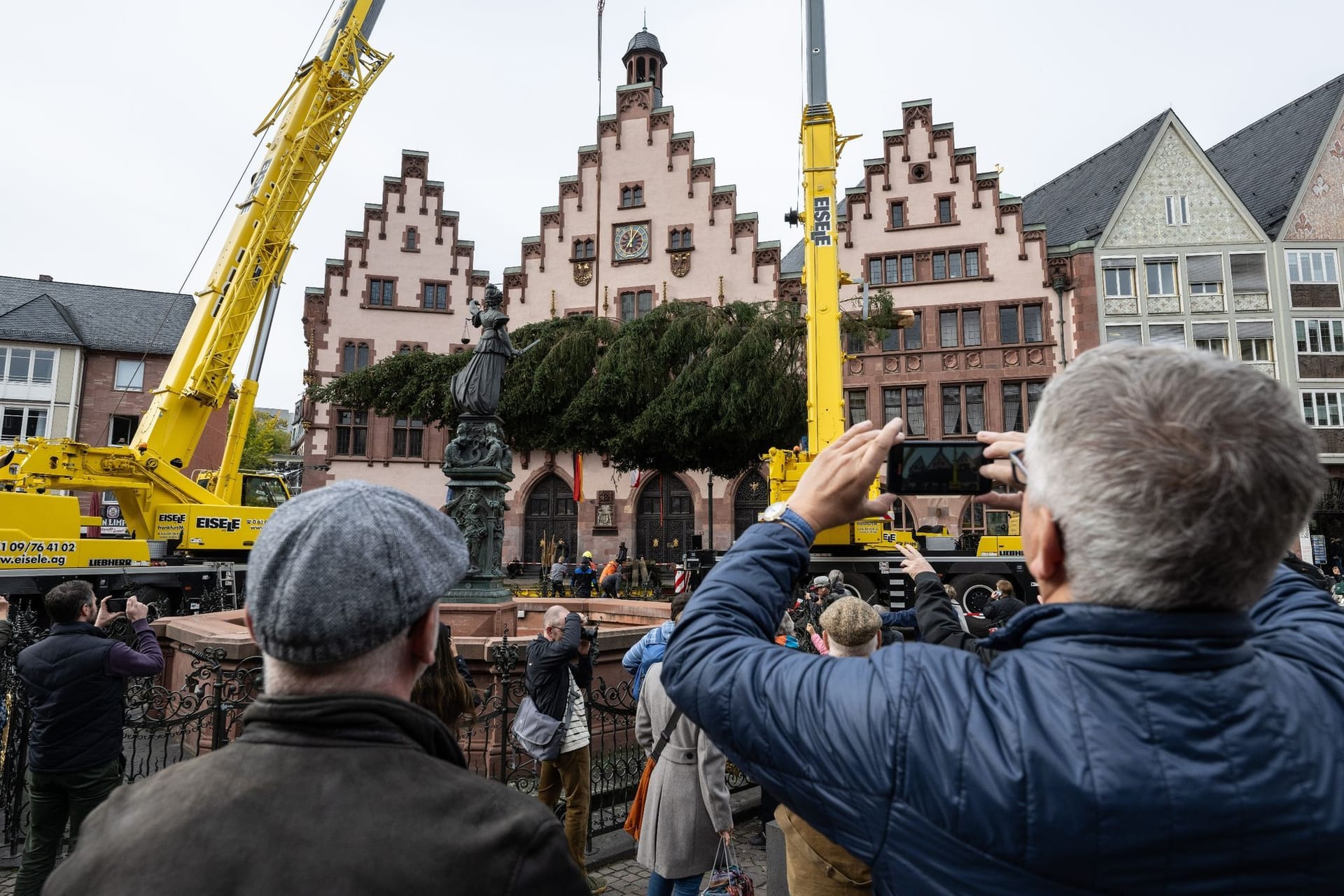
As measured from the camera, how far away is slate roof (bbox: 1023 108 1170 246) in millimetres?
28766

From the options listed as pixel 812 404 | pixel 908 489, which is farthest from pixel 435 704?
pixel 812 404

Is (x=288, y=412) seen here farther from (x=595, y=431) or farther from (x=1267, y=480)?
(x=1267, y=480)

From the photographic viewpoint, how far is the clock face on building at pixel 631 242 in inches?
1218

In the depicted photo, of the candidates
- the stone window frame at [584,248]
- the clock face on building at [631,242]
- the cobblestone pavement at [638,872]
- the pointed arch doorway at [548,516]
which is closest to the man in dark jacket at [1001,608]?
the cobblestone pavement at [638,872]

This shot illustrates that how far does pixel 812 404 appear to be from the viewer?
13391 millimetres

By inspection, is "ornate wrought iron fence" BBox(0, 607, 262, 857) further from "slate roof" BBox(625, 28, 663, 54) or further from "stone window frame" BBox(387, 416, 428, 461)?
"slate roof" BBox(625, 28, 663, 54)

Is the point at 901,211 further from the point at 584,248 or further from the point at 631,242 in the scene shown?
the point at 584,248

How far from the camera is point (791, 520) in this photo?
51.8 inches

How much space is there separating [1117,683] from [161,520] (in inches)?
671

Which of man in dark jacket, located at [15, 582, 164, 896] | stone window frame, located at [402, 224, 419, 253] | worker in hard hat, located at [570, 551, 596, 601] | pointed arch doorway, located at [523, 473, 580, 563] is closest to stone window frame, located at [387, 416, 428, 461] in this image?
pointed arch doorway, located at [523, 473, 580, 563]

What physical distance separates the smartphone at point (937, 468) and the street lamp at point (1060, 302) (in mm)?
28349

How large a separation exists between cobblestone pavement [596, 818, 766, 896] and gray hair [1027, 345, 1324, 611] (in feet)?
14.5

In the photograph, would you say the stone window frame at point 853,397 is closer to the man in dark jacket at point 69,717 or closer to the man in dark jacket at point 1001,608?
the man in dark jacket at point 1001,608

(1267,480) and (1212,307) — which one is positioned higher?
(1212,307)
